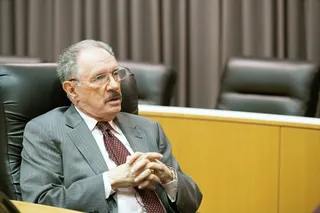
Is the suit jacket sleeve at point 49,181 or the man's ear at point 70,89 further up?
the man's ear at point 70,89

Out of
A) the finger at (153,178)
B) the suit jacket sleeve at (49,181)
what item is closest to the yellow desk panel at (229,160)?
the finger at (153,178)

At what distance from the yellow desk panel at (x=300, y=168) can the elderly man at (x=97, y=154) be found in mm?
598

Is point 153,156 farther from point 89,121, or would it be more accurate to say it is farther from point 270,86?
point 270,86

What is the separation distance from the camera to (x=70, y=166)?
230 cm

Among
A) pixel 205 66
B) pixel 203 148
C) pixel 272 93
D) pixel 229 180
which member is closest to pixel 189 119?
pixel 203 148

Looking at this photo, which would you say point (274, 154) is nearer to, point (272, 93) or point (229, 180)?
point (229, 180)

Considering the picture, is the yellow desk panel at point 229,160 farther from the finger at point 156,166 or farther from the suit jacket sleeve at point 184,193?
the finger at point 156,166

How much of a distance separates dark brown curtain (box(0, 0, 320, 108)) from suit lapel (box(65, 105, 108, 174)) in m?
1.94

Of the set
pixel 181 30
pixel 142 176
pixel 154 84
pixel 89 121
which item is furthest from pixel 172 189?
pixel 181 30

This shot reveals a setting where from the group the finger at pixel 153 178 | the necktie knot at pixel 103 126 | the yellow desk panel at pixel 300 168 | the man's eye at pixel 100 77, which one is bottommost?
the yellow desk panel at pixel 300 168

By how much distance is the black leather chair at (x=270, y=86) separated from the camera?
3271 millimetres

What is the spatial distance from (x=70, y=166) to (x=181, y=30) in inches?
83.8

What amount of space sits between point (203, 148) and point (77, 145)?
824 mm

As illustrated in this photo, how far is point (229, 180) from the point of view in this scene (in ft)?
9.79
